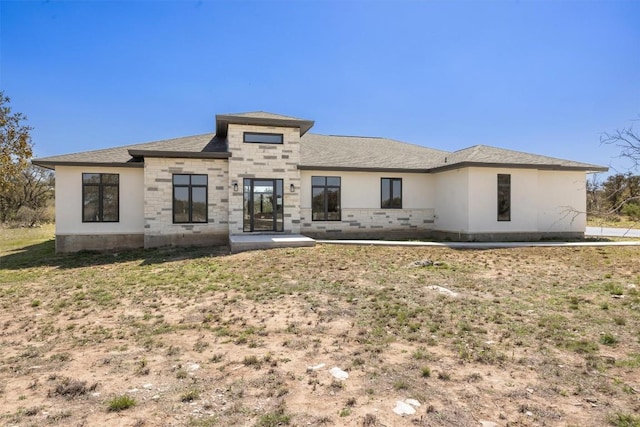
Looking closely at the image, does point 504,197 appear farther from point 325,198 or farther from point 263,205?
point 263,205

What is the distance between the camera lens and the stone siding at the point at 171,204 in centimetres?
1341

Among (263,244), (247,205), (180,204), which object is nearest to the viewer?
(263,244)

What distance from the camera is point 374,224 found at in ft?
52.3

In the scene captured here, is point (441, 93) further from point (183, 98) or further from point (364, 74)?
point (183, 98)

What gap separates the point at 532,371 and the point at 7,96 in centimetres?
2131

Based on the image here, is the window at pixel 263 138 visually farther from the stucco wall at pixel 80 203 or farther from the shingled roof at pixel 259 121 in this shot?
the stucco wall at pixel 80 203

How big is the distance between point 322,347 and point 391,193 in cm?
1259

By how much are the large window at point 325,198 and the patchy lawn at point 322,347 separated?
671 cm

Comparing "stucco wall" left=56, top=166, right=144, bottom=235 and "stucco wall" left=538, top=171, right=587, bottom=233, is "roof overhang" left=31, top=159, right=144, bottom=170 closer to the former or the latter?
"stucco wall" left=56, top=166, right=144, bottom=235

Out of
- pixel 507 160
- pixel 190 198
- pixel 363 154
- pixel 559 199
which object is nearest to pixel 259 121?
pixel 190 198

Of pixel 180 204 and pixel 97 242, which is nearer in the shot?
pixel 97 242

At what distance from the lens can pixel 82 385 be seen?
337cm

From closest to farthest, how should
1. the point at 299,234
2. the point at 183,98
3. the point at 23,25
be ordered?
the point at 23,25 < the point at 299,234 < the point at 183,98

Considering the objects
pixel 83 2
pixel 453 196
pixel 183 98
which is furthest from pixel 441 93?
pixel 83 2
